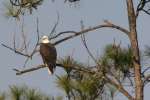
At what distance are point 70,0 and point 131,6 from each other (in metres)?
0.45

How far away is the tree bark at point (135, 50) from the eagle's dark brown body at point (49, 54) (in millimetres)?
643

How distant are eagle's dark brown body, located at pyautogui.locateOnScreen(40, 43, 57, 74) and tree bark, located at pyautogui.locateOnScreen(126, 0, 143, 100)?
0.64 metres

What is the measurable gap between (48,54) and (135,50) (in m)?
0.96

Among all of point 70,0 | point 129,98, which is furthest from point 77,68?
point 70,0

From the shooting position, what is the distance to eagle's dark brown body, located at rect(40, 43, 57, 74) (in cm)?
376

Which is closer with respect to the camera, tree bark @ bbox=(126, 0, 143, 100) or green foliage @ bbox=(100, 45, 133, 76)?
tree bark @ bbox=(126, 0, 143, 100)

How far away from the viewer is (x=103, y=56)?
3707mm

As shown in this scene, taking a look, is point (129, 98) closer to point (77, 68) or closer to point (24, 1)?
point (77, 68)

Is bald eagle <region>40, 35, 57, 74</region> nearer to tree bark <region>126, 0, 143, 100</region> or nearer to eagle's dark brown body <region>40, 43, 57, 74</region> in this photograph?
eagle's dark brown body <region>40, 43, 57, 74</region>

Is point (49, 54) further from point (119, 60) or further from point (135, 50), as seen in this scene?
point (135, 50)

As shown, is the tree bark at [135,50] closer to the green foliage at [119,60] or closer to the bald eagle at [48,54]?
the green foliage at [119,60]

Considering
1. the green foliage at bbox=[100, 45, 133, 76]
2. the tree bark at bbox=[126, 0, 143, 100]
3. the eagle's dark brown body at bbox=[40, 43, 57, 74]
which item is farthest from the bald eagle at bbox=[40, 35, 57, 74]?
the tree bark at bbox=[126, 0, 143, 100]

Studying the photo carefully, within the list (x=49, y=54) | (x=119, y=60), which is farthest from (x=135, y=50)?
(x=49, y=54)

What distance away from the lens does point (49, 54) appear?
4.07m
